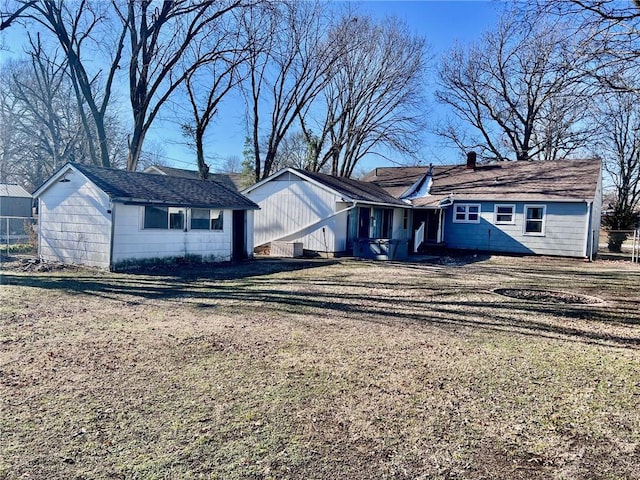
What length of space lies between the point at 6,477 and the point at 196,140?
24.2 meters

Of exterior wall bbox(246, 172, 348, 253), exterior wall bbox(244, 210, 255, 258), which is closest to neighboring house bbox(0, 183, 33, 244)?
exterior wall bbox(246, 172, 348, 253)

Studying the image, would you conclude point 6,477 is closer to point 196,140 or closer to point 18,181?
point 196,140

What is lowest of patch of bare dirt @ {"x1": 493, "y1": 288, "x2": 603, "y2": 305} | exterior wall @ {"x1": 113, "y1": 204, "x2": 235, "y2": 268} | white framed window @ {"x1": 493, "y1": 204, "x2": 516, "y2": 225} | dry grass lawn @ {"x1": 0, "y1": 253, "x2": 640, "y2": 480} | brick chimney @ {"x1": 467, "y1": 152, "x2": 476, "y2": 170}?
dry grass lawn @ {"x1": 0, "y1": 253, "x2": 640, "y2": 480}

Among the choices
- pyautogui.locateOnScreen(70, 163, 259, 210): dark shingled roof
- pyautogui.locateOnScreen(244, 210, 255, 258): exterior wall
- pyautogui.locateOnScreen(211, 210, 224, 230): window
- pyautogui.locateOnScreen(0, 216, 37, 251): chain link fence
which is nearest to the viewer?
pyautogui.locateOnScreen(70, 163, 259, 210): dark shingled roof

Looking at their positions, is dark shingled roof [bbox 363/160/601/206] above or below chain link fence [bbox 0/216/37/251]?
above

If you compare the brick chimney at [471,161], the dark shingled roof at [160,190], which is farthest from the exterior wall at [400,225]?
the dark shingled roof at [160,190]

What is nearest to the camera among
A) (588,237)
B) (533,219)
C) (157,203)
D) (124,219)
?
(124,219)

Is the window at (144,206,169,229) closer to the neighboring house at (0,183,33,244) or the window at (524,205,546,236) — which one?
the window at (524,205,546,236)

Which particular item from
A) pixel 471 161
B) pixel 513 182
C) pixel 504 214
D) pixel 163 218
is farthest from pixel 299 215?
pixel 471 161

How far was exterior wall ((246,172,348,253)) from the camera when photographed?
57.6ft

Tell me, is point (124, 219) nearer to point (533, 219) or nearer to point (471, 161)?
point (533, 219)

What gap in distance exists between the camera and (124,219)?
12.1 metres

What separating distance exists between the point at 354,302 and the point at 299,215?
34.9 ft

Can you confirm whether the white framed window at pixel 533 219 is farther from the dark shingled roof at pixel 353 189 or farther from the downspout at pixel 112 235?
the downspout at pixel 112 235
